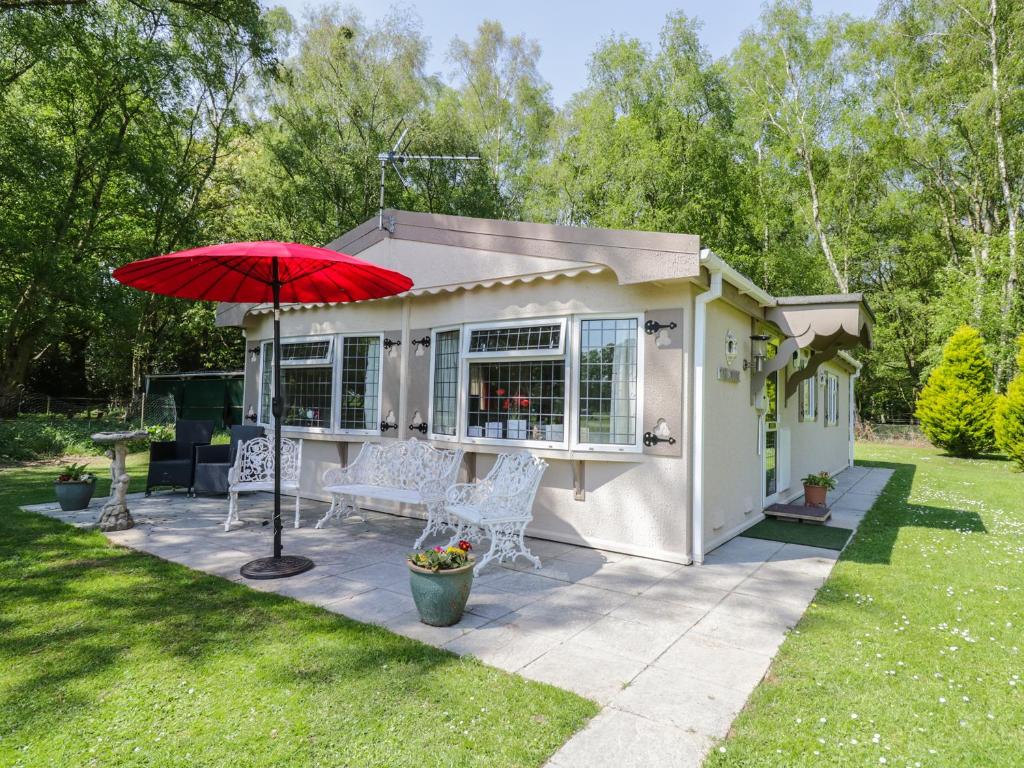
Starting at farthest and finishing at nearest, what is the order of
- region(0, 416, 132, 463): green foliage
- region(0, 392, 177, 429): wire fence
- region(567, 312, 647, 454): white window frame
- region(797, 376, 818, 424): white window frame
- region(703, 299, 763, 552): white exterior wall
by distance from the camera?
1. region(0, 392, 177, 429): wire fence
2. region(0, 416, 132, 463): green foliage
3. region(797, 376, 818, 424): white window frame
4. region(703, 299, 763, 552): white exterior wall
5. region(567, 312, 647, 454): white window frame

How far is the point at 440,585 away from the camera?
329 cm

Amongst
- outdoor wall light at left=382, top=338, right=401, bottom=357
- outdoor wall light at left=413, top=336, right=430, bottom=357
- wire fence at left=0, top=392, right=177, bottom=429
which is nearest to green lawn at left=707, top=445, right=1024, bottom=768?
outdoor wall light at left=413, top=336, right=430, bottom=357

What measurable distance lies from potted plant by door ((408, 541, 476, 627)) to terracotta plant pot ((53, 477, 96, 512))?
17.1 feet

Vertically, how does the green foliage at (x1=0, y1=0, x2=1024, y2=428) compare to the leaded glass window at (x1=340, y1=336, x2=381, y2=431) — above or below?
above

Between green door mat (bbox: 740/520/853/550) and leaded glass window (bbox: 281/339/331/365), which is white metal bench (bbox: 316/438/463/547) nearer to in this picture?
leaded glass window (bbox: 281/339/331/365)

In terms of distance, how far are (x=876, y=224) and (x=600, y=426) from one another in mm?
20821

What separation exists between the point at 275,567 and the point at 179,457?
447cm

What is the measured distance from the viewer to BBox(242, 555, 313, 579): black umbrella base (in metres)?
4.20

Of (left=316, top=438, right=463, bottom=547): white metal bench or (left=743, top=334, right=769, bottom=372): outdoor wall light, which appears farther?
(left=743, top=334, right=769, bottom=372): outdoor wall light

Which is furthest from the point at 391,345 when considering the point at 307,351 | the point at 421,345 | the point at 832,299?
the point at 832,299

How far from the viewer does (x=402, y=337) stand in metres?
6.74

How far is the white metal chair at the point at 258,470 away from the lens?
568cm

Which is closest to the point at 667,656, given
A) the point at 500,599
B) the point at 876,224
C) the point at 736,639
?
the point at 736,639

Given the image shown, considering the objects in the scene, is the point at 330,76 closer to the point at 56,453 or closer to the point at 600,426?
the point at 56,453
